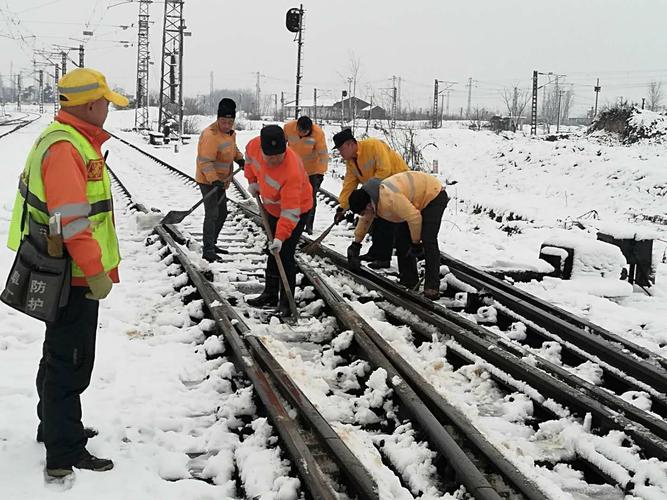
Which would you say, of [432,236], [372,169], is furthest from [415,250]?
[372,169]

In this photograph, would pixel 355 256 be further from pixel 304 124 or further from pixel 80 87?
pixel 80 87

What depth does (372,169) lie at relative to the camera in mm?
8445

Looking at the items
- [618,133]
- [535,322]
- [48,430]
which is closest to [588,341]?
[535,322]

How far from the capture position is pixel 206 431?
13.5 ft

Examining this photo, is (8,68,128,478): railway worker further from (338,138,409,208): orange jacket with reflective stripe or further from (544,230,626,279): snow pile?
(544,230,626,279): snow pile

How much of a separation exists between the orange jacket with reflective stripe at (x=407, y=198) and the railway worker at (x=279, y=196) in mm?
762

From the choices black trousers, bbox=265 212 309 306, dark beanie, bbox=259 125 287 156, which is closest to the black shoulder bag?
dark beanie, bbox=259 125 287 156

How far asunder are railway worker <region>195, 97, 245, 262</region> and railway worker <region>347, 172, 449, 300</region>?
1992 millimetres

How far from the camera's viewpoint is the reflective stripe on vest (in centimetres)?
330

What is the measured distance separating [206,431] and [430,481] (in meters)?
1.36

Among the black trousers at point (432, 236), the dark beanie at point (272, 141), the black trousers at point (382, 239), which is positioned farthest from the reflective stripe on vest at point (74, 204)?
the black trousers at point (382, 239)

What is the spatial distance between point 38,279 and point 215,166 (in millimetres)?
5705

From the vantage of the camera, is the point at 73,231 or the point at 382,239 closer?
the point at 73,231

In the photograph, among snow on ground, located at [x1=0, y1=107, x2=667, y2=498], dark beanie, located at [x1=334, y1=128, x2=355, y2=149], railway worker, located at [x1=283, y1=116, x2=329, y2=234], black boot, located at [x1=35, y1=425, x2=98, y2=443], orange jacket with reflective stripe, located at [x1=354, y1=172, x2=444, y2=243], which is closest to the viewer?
snow on ground, located at [x1=0, y1=107, x2=667, y2=498]
